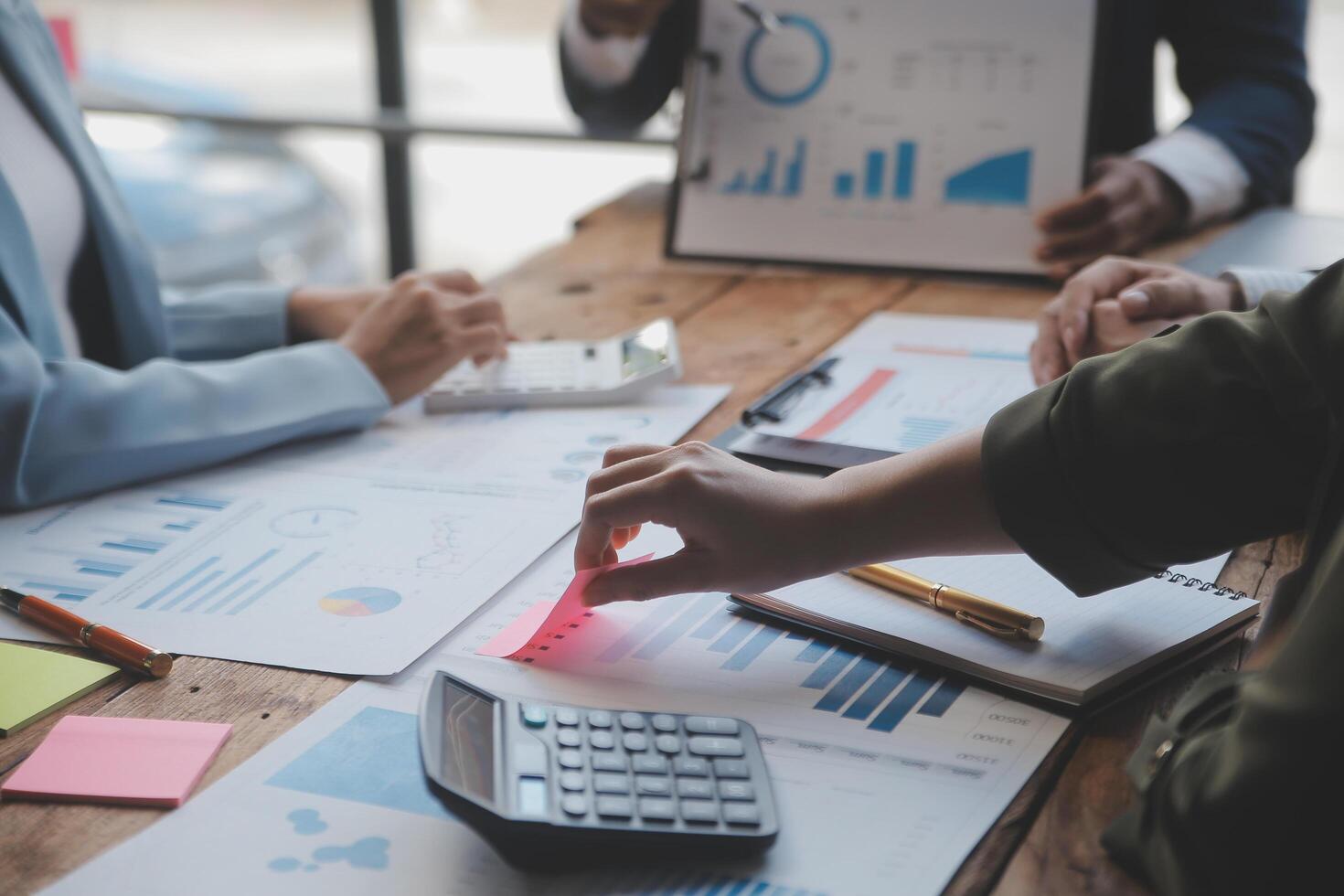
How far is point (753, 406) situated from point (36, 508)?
56cm

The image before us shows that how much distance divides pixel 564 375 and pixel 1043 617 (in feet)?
1.88

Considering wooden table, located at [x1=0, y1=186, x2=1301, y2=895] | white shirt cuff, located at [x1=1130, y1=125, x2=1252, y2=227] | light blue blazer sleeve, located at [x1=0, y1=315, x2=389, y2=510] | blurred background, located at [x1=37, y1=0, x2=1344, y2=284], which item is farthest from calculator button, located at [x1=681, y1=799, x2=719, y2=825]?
blurred background, located at [x1=37, y1=0, x2=1344, y2=284]

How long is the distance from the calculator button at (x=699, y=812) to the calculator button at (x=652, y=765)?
0.08 feet

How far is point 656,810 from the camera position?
1.77ft

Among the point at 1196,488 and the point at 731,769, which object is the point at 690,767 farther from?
the point at 1196,488

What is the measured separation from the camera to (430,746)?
0.53 meters

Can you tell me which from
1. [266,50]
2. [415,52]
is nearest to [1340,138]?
[415,52]

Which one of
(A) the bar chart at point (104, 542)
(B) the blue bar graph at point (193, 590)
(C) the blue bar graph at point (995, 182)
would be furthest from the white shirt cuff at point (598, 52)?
(B) the blue bar graph at point (193, 590)

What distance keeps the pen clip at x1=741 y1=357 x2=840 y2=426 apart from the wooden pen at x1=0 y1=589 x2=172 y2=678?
525 mm

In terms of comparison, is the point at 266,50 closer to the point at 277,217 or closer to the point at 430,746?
the point at 277,217

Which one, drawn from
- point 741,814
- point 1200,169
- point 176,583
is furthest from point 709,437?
point 1200,169

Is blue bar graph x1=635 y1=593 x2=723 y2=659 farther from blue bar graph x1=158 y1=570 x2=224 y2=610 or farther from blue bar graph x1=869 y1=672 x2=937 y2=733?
blue bar graph x1=158 y1=570 x2=224 y2=610

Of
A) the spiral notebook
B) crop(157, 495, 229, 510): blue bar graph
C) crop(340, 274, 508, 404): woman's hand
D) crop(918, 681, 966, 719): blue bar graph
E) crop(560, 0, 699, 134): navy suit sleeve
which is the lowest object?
crop(157, 495, 229, 510): blue bar graph

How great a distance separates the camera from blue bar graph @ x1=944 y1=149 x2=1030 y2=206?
1492 mm
